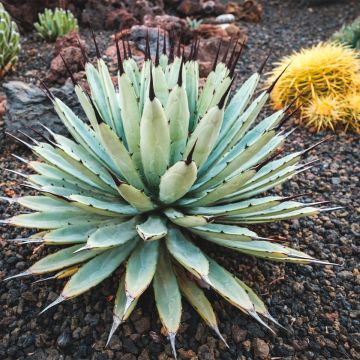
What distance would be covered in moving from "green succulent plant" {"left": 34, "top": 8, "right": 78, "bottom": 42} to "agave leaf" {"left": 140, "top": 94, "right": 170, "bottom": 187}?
11.5 ft

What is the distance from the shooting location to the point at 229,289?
181cm

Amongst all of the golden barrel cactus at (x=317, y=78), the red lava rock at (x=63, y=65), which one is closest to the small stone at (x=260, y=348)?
the golden barrel cactus at (x=317, y=78)

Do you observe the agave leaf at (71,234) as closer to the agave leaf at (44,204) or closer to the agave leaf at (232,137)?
the agave leaf at (44,204)

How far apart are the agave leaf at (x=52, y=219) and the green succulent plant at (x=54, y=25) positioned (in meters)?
3.39

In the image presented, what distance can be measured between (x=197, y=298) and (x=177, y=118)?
0.78 metres

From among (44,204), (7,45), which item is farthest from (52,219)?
(7,45)

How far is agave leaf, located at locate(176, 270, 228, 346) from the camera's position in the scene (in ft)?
5.96

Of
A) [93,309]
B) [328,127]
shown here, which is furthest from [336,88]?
[93,309]

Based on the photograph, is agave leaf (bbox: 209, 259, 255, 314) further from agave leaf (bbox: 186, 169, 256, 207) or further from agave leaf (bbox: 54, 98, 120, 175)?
agave leaf (bbox: 54, 98, 120, 175)

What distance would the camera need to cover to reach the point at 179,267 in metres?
2.02

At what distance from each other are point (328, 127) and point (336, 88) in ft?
1.35

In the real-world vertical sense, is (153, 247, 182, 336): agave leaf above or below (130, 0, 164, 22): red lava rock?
above

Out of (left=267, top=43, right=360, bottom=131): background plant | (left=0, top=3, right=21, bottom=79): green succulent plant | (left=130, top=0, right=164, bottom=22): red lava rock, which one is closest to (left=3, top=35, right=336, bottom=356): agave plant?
(left=267, top=43, right=360, bottom=131): background plant

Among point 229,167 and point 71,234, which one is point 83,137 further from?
point 229,167
